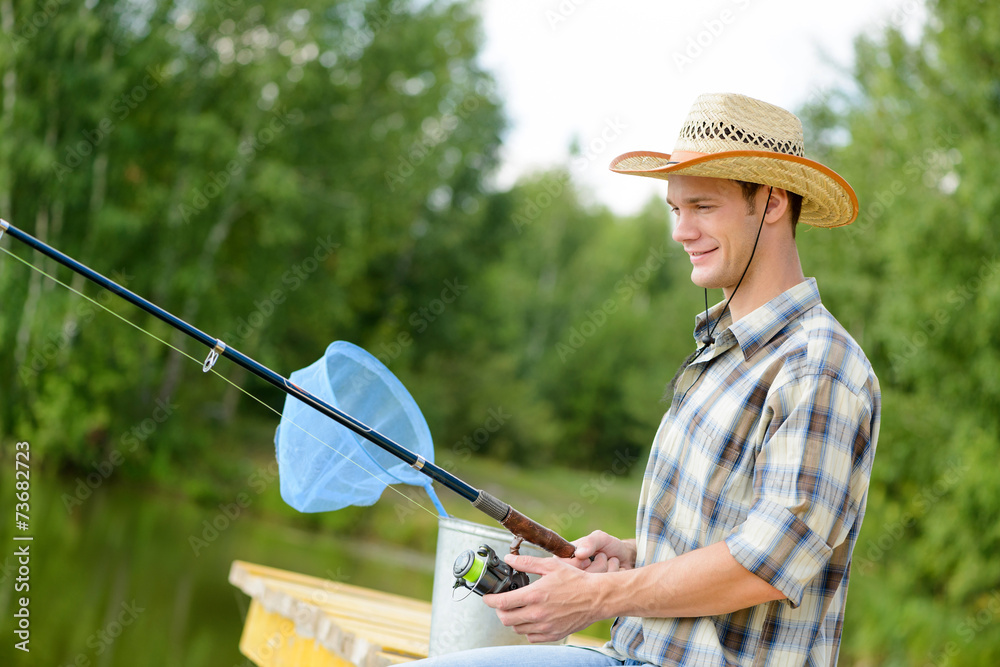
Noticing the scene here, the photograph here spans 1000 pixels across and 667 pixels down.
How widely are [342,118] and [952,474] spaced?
9.69 m

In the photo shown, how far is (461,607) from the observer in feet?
6.84

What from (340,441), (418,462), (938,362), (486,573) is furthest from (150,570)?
(486,573)

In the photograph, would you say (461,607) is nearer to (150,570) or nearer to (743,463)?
(743,463)

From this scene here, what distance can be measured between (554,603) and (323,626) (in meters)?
1.19

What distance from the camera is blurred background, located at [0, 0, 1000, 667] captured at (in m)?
7.60

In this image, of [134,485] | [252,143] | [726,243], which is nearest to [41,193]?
[252,143]

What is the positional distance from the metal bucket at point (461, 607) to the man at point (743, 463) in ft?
0.82

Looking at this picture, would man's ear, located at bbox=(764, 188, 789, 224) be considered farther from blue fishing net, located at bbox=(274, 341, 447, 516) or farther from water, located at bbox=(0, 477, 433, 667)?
water, located at bbox=(0, 477, 433, 667)

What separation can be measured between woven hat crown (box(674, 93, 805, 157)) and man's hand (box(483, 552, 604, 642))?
79cm

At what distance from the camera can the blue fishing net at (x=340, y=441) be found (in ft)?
6.91

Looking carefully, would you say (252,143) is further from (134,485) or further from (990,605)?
(990,605)

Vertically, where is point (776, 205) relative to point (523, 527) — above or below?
above

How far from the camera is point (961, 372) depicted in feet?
25.5

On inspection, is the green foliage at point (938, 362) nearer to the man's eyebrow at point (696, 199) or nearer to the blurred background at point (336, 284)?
the blurred background at point (336, 284)
